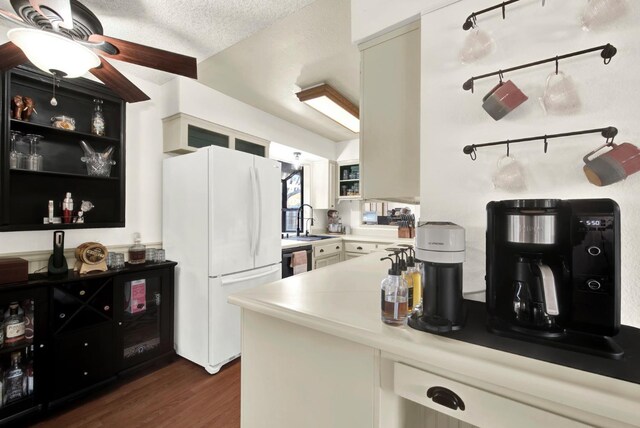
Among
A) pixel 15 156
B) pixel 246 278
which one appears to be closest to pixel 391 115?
pixel 246 278

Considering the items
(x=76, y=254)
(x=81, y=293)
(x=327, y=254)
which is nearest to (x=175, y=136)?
(x=76, y=254)

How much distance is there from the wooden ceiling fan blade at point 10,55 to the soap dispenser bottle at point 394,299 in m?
1.88

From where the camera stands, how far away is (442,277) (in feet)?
2.44

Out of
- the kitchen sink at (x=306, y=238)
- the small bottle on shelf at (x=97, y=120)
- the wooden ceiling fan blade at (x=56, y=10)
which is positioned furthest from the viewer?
the kitchen sink at (x=306, y=238)

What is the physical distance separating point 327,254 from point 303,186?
1359 millimetres

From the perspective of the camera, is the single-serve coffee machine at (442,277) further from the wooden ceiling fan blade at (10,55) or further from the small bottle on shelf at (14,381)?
the small bottle on shelf at (14,381)

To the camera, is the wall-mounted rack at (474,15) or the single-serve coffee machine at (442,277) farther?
the wall-mounted rack at (474,15)

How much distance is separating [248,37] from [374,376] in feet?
6.89

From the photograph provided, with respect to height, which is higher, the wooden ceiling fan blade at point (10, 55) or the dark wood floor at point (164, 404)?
the wooden ceiling fan blade at point (10, 55)

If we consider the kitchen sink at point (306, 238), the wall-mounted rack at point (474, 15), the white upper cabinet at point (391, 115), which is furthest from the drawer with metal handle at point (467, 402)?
the kitchen sink at point (306, 238)

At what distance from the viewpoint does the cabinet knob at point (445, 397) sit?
63cm

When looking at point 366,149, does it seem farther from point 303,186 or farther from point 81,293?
point 303,186

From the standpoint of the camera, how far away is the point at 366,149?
1.28 m

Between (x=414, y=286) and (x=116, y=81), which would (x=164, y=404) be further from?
(x=116, y=81)
